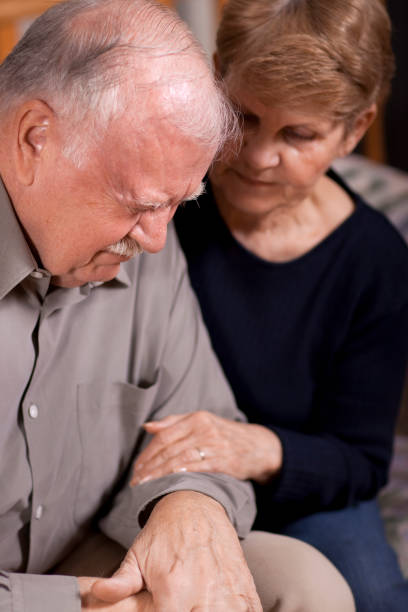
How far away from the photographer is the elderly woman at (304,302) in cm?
127

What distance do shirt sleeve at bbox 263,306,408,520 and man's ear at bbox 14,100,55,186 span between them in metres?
0.71

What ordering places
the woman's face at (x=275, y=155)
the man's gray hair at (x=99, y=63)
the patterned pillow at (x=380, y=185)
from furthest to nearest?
1. the patterned pillow at (x=380, y=185)
2. the woman's face at (x=275, y=155)
3. the man's gray hair at (x=99, y=63)

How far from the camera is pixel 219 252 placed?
1543mm

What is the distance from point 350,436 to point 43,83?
0.88 meters

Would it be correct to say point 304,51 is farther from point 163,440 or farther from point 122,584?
point 122,584

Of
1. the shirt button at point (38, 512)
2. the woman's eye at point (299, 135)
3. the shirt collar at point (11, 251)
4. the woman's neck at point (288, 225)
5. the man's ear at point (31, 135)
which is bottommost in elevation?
the shirt button at point (38, 512)

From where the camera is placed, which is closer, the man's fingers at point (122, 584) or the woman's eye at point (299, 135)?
the man's fingers at point (122, 584)

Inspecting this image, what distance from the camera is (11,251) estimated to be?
3.51 feet

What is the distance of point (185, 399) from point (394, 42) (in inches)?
80.8

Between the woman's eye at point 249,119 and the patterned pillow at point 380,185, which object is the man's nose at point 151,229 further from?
the patterned pillow at point 380,185

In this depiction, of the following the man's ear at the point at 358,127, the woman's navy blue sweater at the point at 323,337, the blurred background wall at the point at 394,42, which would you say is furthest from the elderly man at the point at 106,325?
the blurred background wall at the point at 394,42

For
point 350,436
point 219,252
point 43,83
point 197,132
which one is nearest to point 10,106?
point 43,83

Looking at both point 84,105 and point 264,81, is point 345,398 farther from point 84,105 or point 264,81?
point 84,105

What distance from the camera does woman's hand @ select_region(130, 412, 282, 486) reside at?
49.7 inches
